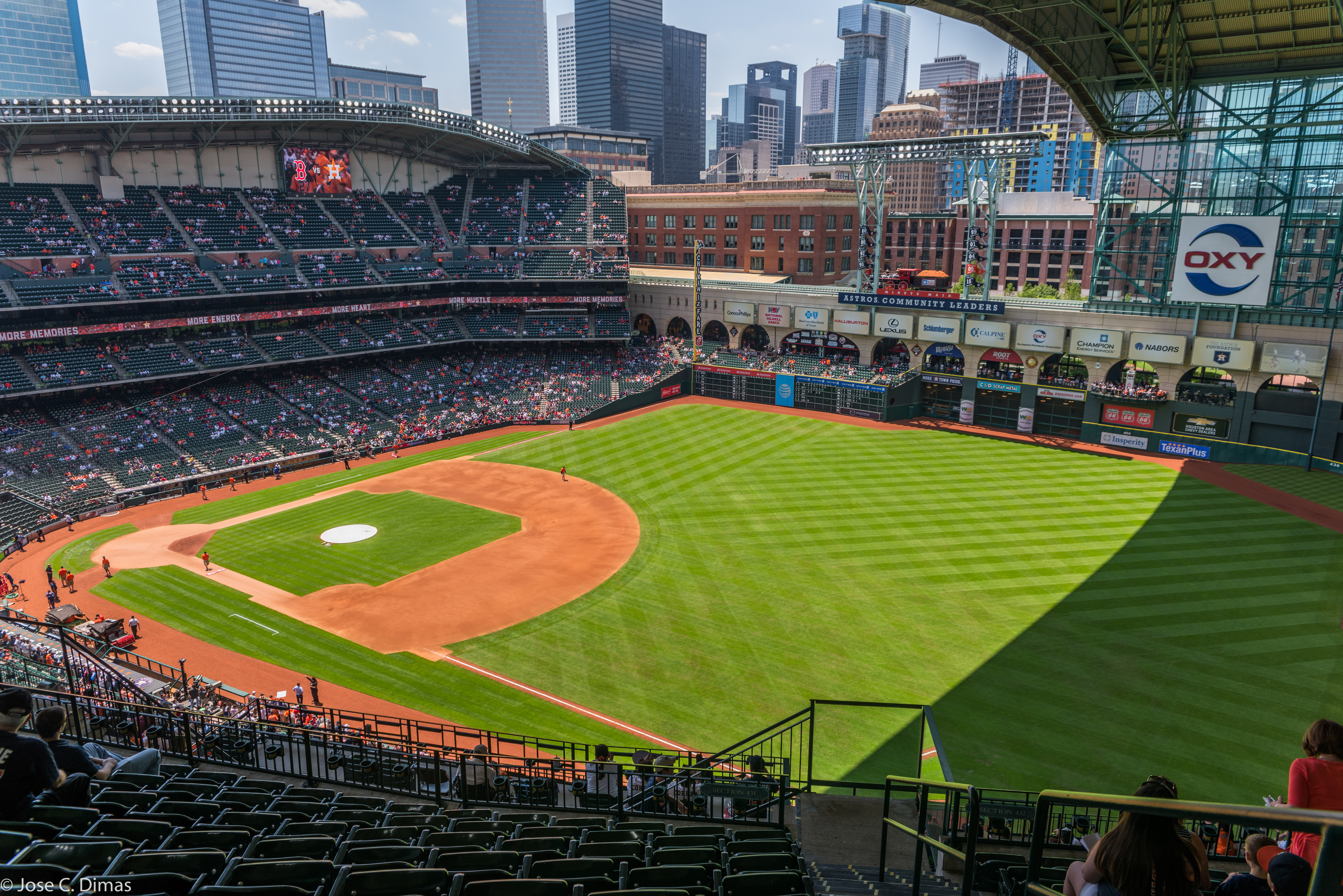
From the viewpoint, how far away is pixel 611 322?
74312 mm

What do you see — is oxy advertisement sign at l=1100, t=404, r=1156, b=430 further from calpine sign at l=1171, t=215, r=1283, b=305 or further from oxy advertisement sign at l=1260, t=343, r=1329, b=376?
calpine sign at l=1171, t=215, r=1283, b=305

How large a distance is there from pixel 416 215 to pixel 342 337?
16.6 meters

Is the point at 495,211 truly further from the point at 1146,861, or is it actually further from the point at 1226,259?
the point at 1146,861

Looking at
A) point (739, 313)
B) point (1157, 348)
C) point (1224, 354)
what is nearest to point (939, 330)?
point (1157, 348)

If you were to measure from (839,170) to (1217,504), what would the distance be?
137920mm

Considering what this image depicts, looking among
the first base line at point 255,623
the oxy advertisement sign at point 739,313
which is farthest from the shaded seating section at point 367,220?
the first base line at point 255,623

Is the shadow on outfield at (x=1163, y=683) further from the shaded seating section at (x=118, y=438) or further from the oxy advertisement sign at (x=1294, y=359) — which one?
the shaded seating section at (x=118, y=438)

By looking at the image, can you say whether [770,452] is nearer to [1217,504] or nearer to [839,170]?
[1217,504]

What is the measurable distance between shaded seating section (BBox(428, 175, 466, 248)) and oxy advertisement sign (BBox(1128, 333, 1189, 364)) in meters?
56.5

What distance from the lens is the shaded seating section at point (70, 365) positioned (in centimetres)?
5003

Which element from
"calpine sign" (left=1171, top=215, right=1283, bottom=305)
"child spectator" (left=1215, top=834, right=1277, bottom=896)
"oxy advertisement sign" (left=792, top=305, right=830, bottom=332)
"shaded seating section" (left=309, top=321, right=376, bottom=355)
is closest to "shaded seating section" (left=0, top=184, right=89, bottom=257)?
"shaded seating section" (left=309, top=321, right=376, bottom=355)

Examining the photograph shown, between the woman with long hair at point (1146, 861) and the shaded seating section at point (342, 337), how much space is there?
65160mm

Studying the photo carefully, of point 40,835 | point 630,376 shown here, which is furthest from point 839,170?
point 40,835

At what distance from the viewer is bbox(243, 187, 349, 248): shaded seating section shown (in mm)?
64750
